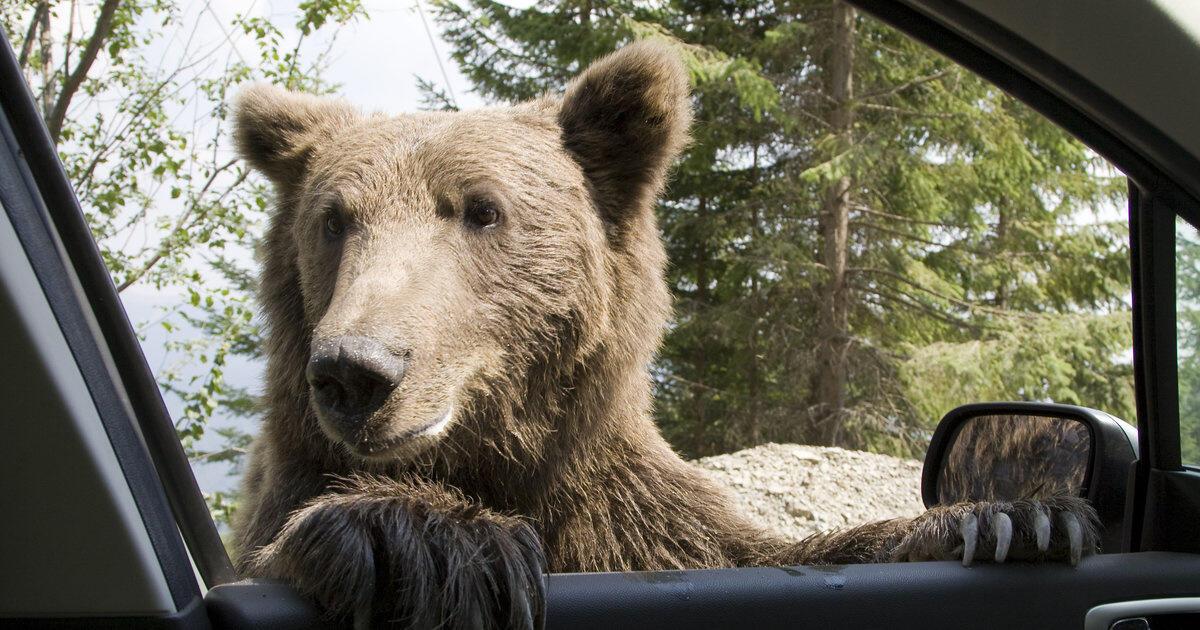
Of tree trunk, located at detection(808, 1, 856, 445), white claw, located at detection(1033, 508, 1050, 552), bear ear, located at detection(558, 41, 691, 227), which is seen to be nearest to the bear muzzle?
bear ear, located at detection(558, 41, 691, 227)

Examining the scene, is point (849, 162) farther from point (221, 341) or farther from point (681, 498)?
point (681, 498)

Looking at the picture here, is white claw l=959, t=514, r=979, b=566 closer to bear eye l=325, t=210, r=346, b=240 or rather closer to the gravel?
bear eye l=325, t=210, r=346, b=240

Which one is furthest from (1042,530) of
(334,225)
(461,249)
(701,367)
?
(701,367)

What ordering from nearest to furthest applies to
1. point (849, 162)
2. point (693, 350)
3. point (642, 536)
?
point (642, 536)
point (849, 162)
point (693, 350)

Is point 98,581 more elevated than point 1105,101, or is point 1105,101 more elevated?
point 1105,101

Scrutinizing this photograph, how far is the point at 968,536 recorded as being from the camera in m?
1.79

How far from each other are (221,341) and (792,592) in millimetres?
4207

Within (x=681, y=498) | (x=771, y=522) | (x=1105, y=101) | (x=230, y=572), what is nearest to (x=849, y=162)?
(x=771, y=522)

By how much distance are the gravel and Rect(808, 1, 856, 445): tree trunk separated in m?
4.83

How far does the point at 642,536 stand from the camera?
252cm

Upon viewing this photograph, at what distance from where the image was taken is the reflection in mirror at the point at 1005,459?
7.88ft

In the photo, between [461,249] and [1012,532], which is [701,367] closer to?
[461,249]

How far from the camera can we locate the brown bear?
1.75m

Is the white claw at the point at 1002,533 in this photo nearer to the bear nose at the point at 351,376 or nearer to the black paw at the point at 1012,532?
the black paw at the point at 1012,532
